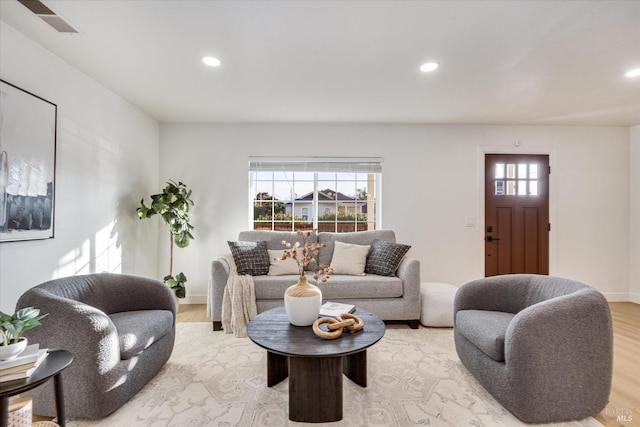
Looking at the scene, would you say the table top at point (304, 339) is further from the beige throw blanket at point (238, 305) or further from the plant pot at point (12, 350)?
the plant pot at point (12, 350)

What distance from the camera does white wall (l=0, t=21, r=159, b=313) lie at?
2.12 meters

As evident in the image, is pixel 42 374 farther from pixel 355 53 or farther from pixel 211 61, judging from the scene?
pixel 355 53

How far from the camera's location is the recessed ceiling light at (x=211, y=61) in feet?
7.89

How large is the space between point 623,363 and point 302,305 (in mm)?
2651

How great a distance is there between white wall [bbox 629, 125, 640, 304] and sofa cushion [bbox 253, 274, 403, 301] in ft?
11.8

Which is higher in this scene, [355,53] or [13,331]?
[355,53]

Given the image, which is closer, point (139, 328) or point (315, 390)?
point (315, 390)

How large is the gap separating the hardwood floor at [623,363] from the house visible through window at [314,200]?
4.83 feet

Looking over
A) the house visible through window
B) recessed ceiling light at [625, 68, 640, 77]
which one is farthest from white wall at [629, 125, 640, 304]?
the house visible through window

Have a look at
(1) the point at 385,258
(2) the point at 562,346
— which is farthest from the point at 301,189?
(2) the point at 562,346

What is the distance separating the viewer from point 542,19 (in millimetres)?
1898

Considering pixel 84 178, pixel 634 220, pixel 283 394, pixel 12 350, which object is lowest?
pixel 283 394

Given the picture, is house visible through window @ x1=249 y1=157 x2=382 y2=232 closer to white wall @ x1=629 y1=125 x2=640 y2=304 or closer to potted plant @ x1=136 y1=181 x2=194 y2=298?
potted plant @ x1=136 y1=181 x2=194 y2=298

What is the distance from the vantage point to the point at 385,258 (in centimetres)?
335
